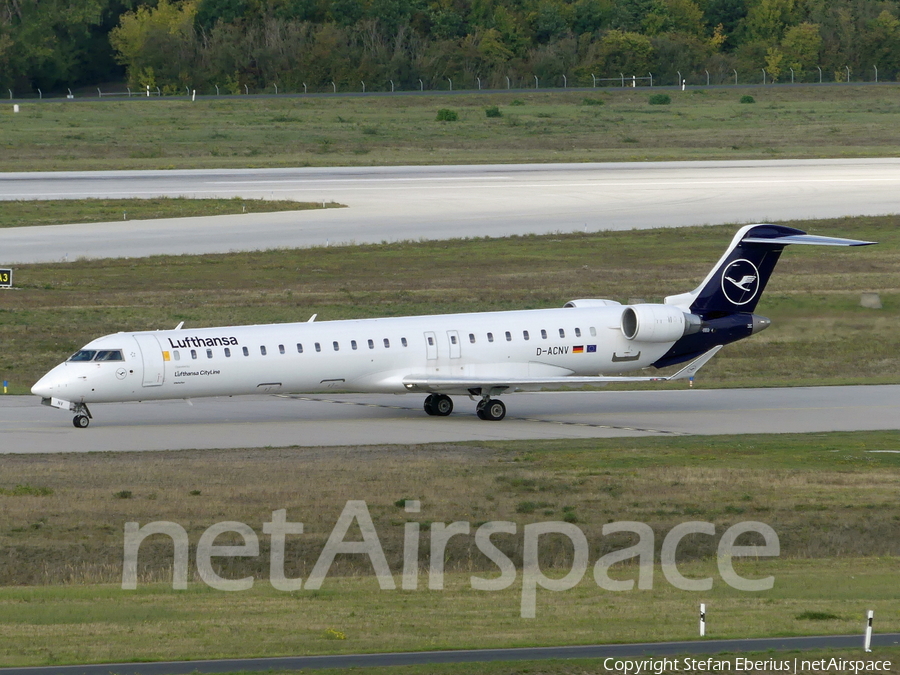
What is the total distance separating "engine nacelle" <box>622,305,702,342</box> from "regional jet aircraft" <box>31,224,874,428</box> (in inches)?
1.1

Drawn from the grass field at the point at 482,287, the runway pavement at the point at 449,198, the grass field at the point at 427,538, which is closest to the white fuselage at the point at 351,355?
the grass field at the point at 427,538

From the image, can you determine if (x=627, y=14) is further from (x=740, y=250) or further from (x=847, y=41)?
(x=740, y=250)

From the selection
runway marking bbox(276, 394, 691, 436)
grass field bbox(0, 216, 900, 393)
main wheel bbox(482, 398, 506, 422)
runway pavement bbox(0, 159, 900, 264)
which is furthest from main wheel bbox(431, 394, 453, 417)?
runway pavement bbox(0, 159, 900, 264)

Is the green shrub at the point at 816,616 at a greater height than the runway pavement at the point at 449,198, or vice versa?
the runway pavement at the point at 449,198

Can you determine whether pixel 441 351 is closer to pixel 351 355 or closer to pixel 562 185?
pixel 351 355

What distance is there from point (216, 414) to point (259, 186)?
142ft

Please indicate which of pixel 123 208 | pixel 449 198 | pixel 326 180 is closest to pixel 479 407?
pixel 449 198

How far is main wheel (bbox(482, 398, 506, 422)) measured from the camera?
35.2m

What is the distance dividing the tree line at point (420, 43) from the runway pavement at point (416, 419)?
103 m

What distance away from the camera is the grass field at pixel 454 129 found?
94250 mm

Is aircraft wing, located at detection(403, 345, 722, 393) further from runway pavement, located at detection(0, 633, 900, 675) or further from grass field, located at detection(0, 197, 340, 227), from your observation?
grass field, located at detection(0, 197, 340, 227)

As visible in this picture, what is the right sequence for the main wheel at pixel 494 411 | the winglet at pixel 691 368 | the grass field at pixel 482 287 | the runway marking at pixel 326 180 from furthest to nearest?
1. the runway marking at pixel 326 180
2. the grass field at pixel 482 287
3. the main wheel at pixel 494 411
4. the winglet at pixel 691 368

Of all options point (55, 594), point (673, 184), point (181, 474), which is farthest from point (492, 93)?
point (55, 594)

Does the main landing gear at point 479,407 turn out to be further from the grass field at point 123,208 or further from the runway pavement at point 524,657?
the grass field at point 123,208
